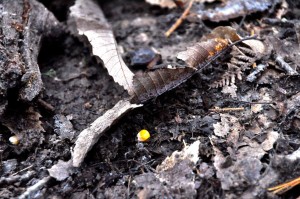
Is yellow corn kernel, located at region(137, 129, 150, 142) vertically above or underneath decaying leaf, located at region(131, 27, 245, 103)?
underneath

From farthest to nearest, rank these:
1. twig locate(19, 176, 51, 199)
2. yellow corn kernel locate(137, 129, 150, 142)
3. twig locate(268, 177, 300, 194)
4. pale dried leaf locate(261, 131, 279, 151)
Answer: yellow corn kernel locate(137, 129, 150, 142), pale dried leaf locate(261, 131, 279, 151), twig locate(19, 176, 51, 199), twig locate(268, 177, 300, 194)

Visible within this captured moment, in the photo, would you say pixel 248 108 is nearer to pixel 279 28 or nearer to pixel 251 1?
pixel 279 28

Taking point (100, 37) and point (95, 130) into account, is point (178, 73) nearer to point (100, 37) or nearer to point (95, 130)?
point (95, 130)

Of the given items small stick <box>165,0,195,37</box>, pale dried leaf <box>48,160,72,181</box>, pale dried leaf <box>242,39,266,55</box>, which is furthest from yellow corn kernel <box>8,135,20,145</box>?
pale dried leaf <box>242,39,266,55</box>

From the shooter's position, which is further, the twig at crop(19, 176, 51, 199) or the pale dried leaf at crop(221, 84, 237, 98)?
the pale dried leaf at crop(221, 84, 237, 98)

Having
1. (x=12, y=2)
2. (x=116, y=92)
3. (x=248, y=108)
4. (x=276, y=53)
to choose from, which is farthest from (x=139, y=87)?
(x=12, y=2)

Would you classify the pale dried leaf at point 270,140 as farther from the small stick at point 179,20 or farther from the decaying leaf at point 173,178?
the small stick at point 179,20

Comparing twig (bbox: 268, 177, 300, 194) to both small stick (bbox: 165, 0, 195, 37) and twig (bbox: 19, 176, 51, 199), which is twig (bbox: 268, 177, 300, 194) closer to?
twig (bbox: 19, 176, 51, 199)
